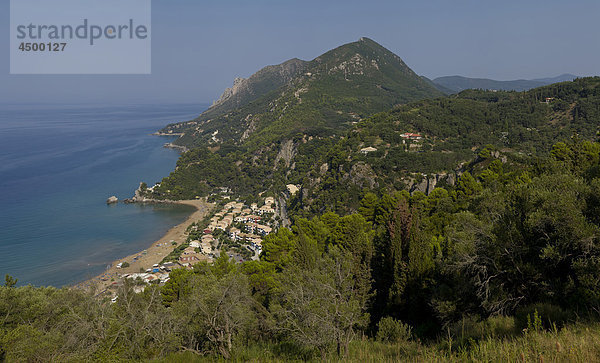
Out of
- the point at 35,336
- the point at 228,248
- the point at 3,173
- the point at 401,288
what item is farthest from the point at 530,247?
the point at 3,173

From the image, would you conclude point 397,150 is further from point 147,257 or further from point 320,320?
point 320,320

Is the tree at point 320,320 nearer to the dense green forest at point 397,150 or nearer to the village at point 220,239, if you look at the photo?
the village at point 220,239

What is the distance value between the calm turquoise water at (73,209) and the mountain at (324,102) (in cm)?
2792

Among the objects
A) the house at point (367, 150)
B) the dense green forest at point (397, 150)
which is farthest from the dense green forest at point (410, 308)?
the house at point (367, 150)

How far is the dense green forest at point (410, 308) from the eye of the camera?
526 cm

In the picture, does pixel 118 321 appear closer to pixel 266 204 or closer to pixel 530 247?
pixel 530 247

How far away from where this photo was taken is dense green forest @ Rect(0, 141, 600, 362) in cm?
526

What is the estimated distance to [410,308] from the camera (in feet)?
39.4

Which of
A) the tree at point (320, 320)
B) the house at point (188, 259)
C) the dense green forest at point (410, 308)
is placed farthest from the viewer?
the house at point (188, 259)

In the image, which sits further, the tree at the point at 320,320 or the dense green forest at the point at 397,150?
the dense green forest at the point at 397,150

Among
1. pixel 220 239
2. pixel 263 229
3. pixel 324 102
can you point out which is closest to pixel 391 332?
pixel 220 239

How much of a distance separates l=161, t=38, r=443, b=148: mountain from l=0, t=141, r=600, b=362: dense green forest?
6813 centimetres

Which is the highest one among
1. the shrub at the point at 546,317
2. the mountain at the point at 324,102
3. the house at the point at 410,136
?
the mountain at the point at 324,102

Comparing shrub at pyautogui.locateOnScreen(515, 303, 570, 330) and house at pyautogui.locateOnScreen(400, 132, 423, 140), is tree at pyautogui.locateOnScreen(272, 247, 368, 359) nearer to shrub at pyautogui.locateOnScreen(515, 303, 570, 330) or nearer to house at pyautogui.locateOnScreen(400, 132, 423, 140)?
shrub at pyautogui.locateOnScreen(515, 303, 570, 330)
